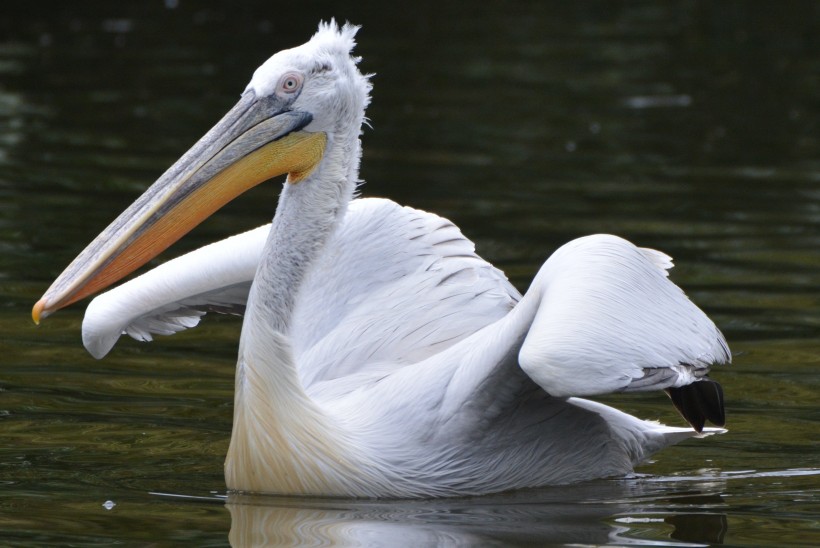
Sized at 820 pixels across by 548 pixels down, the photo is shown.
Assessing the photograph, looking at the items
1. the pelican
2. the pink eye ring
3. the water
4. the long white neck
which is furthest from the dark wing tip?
the pink eye ring

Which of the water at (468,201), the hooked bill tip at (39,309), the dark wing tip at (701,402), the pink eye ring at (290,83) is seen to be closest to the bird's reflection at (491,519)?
the water at (468,201)

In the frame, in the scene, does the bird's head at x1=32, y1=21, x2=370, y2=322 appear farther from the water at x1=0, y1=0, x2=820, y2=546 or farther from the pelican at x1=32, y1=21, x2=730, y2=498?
the water at x1=0, y1=0, x2=820, y2=546

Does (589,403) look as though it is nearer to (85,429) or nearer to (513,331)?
(513,331)

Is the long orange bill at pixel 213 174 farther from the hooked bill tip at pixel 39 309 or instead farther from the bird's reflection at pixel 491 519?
the bird's reflection at pixel 491 519

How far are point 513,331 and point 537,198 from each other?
5.13m

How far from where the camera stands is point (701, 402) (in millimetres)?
4961

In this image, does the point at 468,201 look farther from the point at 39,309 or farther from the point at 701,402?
the point at 39,309

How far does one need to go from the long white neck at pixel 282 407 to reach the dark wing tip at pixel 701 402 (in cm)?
102

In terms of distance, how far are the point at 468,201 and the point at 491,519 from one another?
196 inches

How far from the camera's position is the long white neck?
468 centimetres

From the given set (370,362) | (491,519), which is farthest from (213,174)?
(491,519)

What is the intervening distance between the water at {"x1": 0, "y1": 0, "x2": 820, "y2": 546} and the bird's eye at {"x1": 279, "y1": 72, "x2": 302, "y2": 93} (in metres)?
1.22

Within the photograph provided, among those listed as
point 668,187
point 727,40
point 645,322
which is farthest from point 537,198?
point 727,40

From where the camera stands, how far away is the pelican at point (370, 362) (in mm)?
4555
